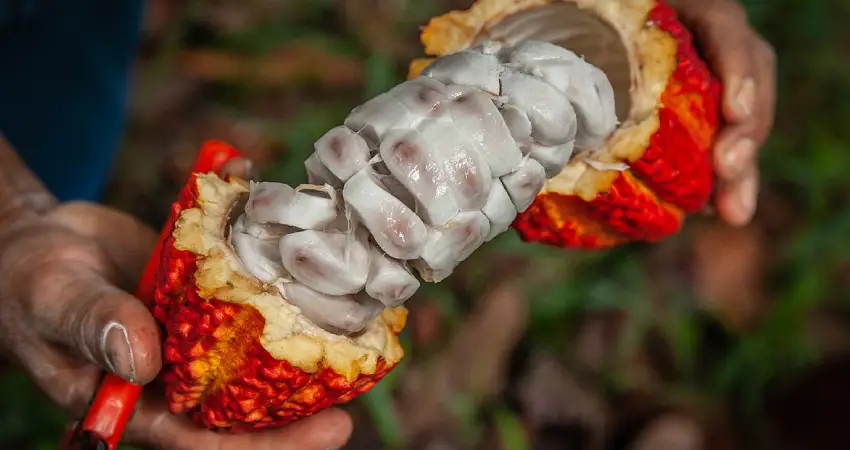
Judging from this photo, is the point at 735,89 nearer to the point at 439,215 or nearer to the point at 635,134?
the point at 635,134

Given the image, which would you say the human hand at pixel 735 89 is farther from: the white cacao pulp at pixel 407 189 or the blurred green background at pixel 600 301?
the blurred green background at pixel 600 301

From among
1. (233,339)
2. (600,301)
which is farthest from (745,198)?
(233,339)

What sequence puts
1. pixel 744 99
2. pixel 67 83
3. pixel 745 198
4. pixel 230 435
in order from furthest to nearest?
1. pixel 67 83
2. pixel 745 198
3. pixel 744 99
4. pixel 230 435

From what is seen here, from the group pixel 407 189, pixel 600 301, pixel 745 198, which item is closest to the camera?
pixel 407 189

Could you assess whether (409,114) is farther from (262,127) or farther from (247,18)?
(247,18)

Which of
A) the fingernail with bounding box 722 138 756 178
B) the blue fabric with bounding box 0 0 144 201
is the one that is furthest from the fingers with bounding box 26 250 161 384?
the fingernail with bounding box 722 138 756 178

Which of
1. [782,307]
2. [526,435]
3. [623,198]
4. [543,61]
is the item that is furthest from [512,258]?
[543,61]

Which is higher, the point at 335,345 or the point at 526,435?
the point at 335,345

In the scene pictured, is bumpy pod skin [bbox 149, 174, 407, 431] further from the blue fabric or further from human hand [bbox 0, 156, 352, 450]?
the blue fabric
